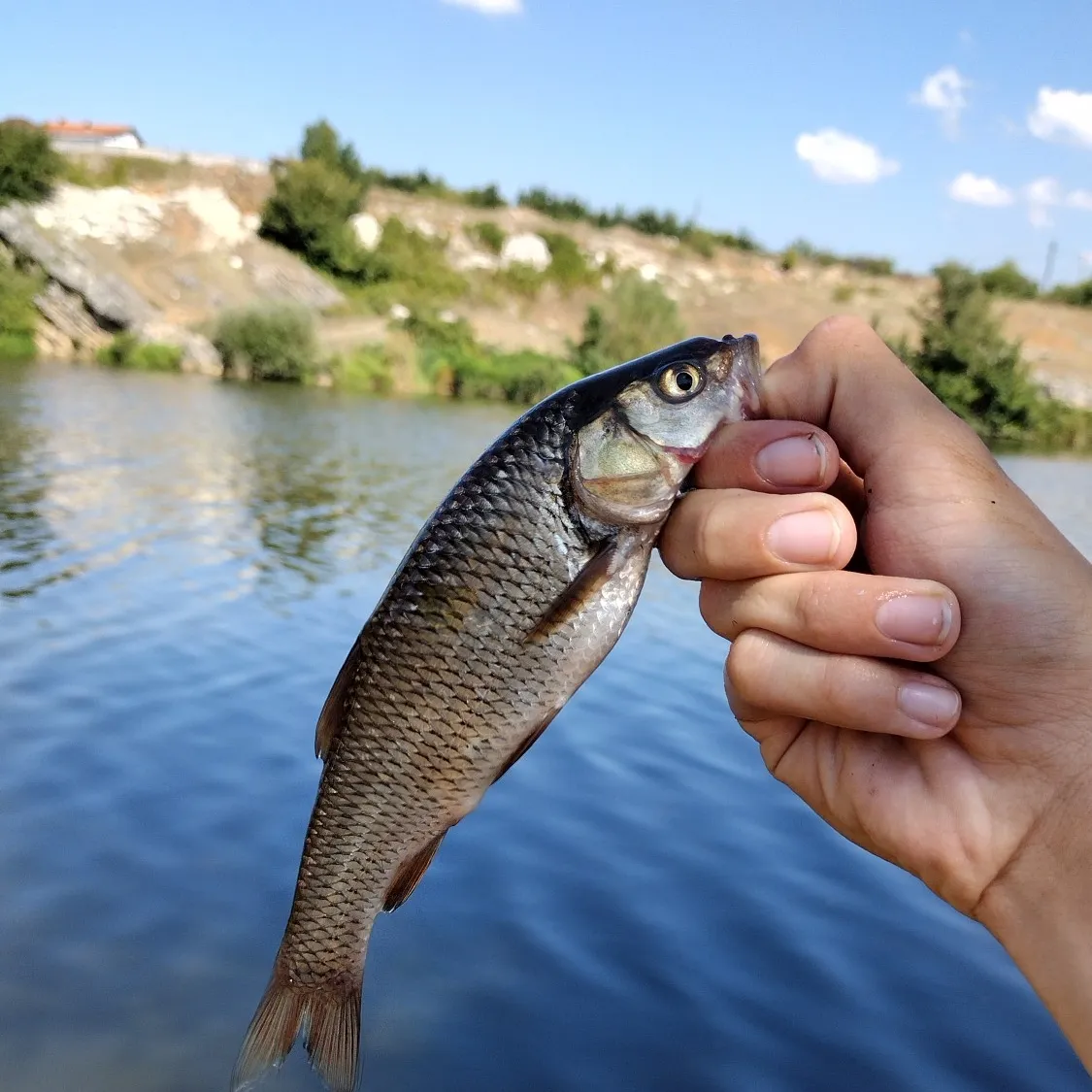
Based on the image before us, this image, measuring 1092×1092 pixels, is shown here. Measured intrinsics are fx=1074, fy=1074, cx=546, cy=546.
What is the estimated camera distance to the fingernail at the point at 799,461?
2309 millimetres

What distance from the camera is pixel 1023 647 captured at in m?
2.19

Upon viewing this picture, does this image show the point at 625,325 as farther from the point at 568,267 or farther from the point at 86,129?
the point at 86,129

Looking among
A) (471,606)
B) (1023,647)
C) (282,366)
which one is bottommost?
(282,366)

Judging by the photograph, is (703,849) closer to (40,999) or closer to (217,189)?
(40,999)

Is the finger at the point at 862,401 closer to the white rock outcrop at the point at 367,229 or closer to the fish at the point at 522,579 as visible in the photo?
the fish at the point at 522,579

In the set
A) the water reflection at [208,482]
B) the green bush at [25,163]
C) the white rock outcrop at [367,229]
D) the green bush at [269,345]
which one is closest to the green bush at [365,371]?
the green bush at [269,345]

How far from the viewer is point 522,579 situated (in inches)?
101

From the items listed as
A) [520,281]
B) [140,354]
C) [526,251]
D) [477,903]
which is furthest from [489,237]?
[477,903]

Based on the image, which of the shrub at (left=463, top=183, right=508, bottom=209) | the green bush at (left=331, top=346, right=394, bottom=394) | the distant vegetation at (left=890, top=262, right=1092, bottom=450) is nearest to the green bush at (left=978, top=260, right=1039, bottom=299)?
the distant vegetation at (left=890, top=262, right=1092, bottom=450)

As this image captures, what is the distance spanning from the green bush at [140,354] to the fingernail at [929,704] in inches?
1622

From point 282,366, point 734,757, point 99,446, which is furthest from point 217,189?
point 734,757

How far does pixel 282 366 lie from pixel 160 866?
37365mm

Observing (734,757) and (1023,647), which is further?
(734,757)

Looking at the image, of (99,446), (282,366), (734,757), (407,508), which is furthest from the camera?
(282,366)
